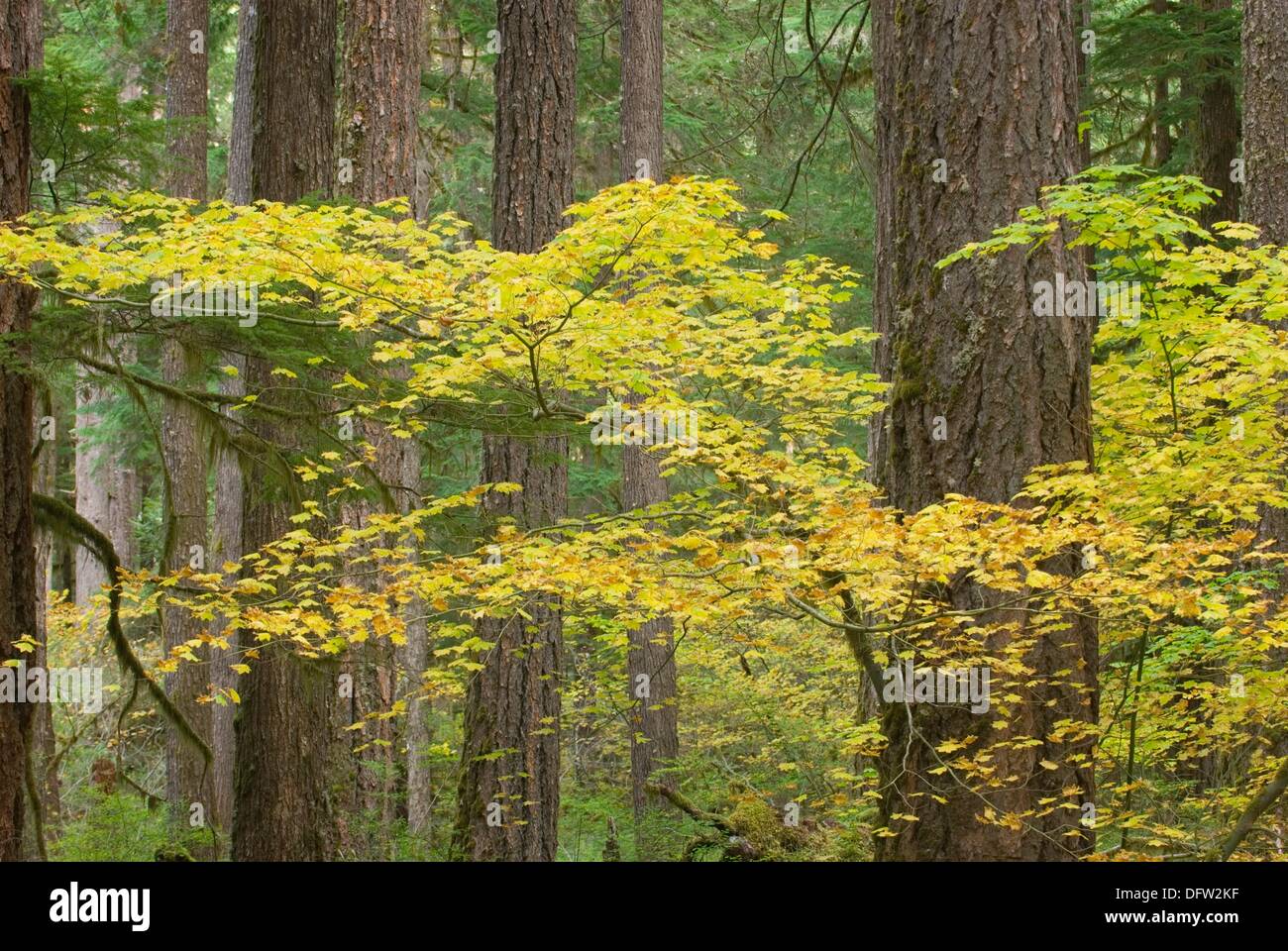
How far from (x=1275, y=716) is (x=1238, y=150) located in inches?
339

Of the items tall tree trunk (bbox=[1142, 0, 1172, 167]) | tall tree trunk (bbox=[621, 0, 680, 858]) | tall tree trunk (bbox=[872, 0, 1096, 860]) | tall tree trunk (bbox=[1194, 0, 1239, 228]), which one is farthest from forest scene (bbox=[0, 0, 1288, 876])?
tall tree trunk (bbox=[1142, 0, 1172, 167])

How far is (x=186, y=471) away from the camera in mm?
12414

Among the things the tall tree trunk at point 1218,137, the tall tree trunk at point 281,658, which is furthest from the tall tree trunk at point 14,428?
the tall tree trunk at point 1218,137

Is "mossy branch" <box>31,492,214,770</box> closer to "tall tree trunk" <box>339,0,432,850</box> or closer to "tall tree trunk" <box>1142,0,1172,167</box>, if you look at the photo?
"tall tree trunk" <box>339,0,432,850</box>

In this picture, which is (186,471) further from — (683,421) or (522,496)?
(683,421)

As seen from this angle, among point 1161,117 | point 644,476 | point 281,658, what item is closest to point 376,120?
point 281,658

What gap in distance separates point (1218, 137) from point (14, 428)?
12.8 m

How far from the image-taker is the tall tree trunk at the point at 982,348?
5.12 metres

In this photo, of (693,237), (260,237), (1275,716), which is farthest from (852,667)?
(260,237)

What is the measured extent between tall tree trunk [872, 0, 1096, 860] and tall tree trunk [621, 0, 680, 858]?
6827 millimetres

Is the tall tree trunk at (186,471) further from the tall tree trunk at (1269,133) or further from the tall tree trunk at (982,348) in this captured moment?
the tall tree trunk at (1269,133)

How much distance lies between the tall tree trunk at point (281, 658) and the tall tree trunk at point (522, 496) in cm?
109
